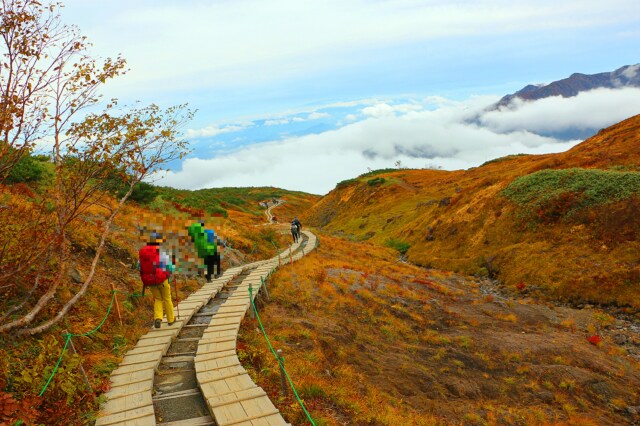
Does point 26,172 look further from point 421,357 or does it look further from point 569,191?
point 569,191

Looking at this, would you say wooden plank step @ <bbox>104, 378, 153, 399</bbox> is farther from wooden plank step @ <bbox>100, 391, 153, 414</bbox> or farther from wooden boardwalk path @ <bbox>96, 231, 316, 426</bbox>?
wooden plank step @ <bbox>100, 391, 153, 414</bbox>

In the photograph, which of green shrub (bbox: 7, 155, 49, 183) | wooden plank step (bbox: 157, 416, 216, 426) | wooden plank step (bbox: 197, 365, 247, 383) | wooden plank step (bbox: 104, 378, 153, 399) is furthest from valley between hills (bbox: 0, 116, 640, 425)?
green shrub (bbox: 7, 155, 49, 183)

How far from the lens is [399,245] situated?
47.7m

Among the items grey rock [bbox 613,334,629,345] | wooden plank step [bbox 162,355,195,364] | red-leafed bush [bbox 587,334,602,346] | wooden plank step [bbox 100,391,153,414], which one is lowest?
grey rock [bbox 613,334,629,345]

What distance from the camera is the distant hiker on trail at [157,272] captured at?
1187 cm

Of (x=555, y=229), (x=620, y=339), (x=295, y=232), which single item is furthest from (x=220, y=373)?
(x=555, y=229)

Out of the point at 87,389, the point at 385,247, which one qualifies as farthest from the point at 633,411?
the point at 385,247

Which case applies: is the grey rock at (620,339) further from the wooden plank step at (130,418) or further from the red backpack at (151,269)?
the wooden plank step at (130,418)

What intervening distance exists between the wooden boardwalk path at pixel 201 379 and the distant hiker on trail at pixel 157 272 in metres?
0.59

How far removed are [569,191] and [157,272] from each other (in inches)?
1334

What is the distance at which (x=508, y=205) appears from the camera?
37469mm

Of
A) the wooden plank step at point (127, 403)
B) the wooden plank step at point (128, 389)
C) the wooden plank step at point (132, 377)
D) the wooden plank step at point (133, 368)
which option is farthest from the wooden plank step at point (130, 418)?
the wooden plank step at point (133, 368)

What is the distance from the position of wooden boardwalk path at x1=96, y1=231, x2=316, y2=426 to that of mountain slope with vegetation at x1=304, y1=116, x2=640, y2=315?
23.2 metres

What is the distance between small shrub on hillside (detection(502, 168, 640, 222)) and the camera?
1198 inches
